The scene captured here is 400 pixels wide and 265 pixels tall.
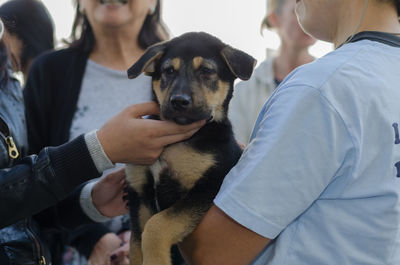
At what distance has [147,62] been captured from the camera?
76.2 inches

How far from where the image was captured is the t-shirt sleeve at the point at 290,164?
3.85 feet

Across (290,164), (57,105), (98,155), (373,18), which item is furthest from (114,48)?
(290,164)

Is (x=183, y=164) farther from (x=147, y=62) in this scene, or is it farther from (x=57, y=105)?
(x=57, y=105)

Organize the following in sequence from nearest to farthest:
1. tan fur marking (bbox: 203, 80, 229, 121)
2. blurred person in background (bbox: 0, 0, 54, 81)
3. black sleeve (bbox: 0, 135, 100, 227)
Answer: black sleeve (bbox: 0, 135, 100, 227), tan fur marking (bbox: 203, 80, 229, 121), blurred person in background (bbox: 0, 0, 54, 81)

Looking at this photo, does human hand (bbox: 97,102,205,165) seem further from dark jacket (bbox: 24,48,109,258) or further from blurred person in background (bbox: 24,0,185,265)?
dark jacket (bbox: 24,48,109,258)

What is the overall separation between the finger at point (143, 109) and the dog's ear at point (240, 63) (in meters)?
0.36

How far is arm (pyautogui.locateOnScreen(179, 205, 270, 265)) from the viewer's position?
1.27m

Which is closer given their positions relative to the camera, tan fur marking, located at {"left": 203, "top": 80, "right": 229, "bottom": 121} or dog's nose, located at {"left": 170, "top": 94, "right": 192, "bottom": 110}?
dog's nose, located at {"left": 170, "top": 94, "right": 192, "bottom": 110}

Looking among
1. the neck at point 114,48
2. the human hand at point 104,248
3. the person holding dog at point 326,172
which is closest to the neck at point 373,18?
the person holding dog at point 326,172

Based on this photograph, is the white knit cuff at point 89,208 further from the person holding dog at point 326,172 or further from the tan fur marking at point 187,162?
the person holding dog at point 326,172

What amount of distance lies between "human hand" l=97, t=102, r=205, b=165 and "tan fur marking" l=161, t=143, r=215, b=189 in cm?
5

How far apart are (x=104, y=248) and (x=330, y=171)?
1.40 meters

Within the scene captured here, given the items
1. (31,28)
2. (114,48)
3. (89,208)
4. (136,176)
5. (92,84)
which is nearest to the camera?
(136,176)

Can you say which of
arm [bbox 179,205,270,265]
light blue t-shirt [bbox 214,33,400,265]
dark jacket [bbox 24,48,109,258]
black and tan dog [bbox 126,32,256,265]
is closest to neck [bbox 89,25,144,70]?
dark jacket [bbox 24,48,109,258]
